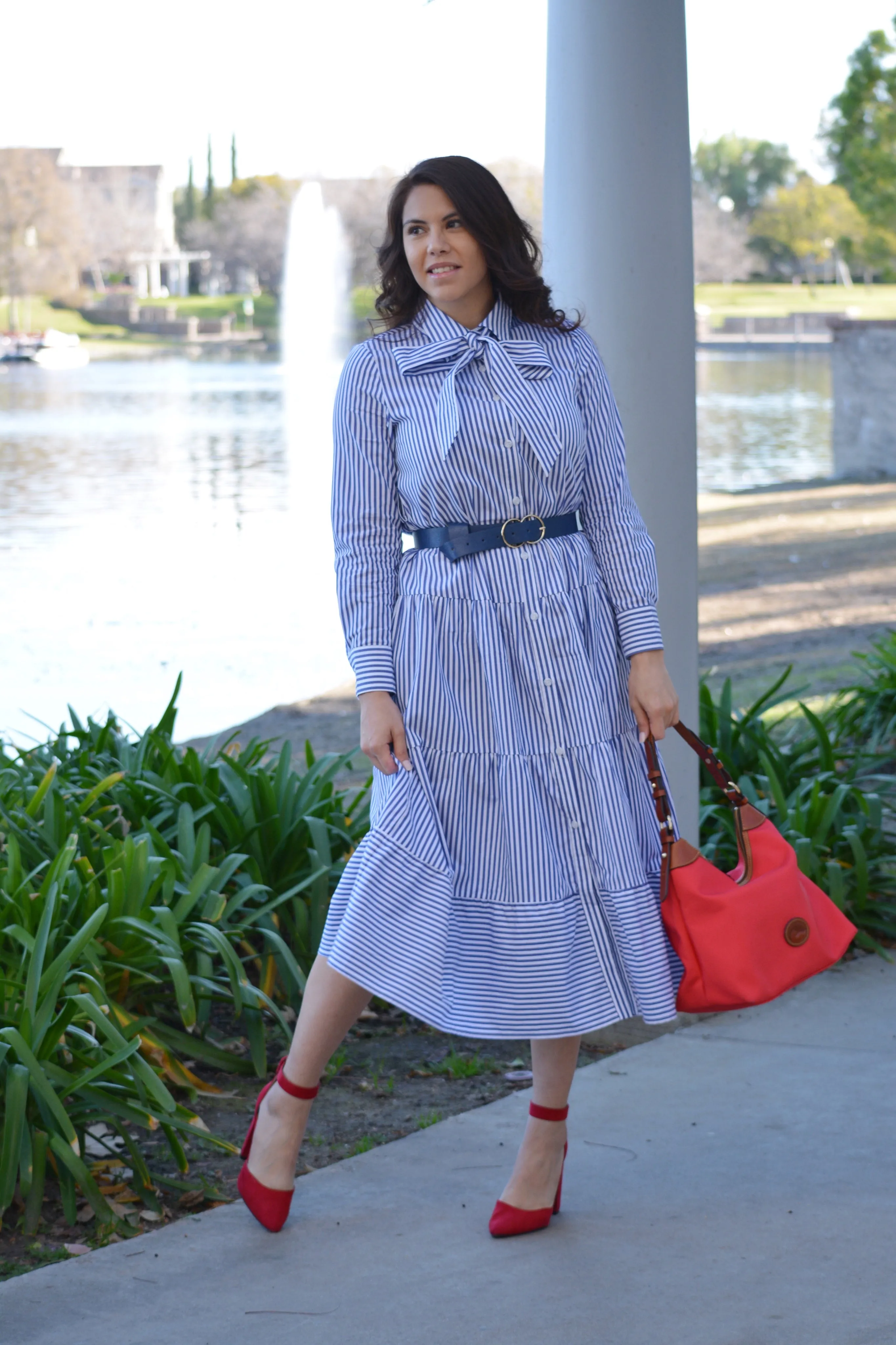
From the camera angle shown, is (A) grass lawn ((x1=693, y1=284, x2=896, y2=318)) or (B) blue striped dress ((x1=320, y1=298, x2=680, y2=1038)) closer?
(B) blue striped dress ((x1=320, y1=298, x2=680, y2=1038))

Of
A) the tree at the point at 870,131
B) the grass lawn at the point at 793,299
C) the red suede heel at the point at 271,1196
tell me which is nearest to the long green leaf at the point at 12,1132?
the red suede heel at the point at 271,1196

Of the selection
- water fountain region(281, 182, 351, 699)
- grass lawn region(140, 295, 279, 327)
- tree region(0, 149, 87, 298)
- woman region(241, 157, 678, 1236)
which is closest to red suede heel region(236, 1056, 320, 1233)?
woman region(241, 157, 678, 1236)

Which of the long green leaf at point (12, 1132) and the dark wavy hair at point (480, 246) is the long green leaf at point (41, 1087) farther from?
the dark wavy hair at point (480, 246)

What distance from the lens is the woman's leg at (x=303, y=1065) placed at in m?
2.78

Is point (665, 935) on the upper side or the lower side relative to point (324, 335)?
lower

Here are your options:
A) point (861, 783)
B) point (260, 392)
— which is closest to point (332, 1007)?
point (861, 783)

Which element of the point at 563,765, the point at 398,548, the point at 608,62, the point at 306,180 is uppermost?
the point at 306,180

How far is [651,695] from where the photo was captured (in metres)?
2.75

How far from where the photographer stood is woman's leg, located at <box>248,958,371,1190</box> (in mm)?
2783

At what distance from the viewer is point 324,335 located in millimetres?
51438

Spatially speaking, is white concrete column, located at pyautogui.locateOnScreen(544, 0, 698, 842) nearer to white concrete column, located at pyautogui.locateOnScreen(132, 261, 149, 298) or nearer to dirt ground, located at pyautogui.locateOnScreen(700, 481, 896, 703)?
dirt ground, located at pyautogui.locateOnScreen(700, 481, 896, 703)

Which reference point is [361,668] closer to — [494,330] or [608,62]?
[494,330]

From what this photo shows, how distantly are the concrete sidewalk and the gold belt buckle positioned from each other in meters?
1.24

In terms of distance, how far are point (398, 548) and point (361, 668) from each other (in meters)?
0.23
